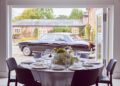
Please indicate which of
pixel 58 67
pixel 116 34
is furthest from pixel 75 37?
pixel 58 67

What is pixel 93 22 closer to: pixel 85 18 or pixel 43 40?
pixel 85 18

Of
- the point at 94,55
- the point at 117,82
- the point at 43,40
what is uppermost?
the point at 43,40

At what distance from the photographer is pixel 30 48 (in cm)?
660

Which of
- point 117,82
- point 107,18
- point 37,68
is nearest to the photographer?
point 37,68

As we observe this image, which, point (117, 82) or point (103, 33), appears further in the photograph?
point (103, 33)

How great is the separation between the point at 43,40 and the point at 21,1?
1150 mm

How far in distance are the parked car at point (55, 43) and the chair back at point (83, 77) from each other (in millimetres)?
2860

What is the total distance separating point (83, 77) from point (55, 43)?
120 inches

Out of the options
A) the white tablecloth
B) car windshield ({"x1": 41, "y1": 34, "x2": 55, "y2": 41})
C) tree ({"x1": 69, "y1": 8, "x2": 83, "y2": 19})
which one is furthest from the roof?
the white tablecloth

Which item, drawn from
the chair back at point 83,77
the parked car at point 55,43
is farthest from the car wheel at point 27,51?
the chair back at point 83,77

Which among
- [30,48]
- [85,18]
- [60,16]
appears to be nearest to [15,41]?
[30,48]

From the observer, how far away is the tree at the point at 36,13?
21.5 feet

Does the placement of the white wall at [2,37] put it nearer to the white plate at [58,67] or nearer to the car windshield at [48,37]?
the car windshield at [48,37]

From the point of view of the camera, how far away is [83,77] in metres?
3.63
